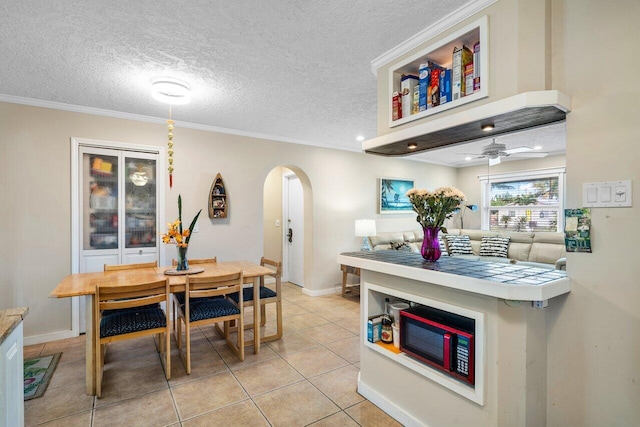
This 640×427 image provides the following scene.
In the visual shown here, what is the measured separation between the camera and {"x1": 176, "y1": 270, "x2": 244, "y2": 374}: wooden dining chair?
256 cm

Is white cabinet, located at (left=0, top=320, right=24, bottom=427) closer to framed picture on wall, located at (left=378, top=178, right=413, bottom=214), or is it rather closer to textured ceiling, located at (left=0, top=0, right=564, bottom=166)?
textured ceiling, located at (left=0, top=0, right=564, bottom=166)

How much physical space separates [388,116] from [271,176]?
13.5 ft

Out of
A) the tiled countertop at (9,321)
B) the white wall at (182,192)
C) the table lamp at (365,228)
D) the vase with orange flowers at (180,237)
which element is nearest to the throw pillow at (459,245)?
the white wall at (182,192)

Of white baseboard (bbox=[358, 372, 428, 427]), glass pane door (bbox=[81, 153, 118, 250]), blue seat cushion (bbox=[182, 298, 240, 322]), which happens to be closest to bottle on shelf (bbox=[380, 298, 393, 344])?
white baseboard (bbox=[358, 372, 428, 427])

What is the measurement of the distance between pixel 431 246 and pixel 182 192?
3.08m

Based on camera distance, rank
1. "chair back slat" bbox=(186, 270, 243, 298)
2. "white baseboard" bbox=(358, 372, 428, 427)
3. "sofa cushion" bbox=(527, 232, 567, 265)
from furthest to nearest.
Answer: "sofa cushion" bbox=(527, 232, 567, 265)
"chair back slat" bbox=(186, 270, 243, 298)
"white baseboard" bbox=(358, 372, 428, 427)

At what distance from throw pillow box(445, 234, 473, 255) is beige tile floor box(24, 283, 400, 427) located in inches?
127

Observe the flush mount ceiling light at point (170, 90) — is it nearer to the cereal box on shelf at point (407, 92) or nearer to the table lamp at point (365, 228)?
the cereal box on shelf at point (407, 92)

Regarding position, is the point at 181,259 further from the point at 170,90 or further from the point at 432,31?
the point at 432,31

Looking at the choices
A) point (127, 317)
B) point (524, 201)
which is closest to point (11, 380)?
point (127, 317)

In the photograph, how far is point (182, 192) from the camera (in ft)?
12.8

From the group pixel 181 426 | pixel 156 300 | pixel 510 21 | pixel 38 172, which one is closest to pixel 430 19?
pixel 510 21

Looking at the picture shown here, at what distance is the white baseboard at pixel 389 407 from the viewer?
1.90m

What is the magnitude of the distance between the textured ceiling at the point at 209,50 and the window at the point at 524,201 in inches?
165
